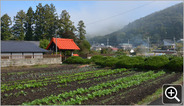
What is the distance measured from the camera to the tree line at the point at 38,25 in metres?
44.9

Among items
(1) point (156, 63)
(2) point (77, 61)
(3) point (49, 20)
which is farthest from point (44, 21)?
(1) point (156, 63)

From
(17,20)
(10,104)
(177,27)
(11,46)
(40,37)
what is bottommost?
(10,104)

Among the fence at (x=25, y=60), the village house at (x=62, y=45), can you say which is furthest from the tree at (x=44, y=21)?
the fence at (x=25, y=60)

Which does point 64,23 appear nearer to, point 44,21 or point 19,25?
point 44,21

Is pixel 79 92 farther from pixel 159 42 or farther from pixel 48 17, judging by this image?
pixel 159 42

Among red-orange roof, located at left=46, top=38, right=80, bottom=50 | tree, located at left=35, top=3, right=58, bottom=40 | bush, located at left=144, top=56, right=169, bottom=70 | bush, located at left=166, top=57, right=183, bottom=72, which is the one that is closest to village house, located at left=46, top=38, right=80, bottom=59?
red-orange roof, located at left=46, top=38, right=80, bottom=50

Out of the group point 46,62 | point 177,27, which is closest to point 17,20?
point 46,62

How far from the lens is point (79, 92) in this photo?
25.9 feet

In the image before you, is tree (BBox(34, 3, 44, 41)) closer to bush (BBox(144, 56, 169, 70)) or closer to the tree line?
the tree line

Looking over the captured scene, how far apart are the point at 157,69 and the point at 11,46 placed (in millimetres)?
21799

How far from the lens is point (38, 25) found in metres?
47.4

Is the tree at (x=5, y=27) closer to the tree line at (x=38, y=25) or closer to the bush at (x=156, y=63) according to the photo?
the tree line at (x=38, y=25)

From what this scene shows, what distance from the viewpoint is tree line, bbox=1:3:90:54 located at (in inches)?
1767

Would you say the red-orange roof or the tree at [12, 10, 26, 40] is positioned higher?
the tree at [12, 10, 26, 40]
